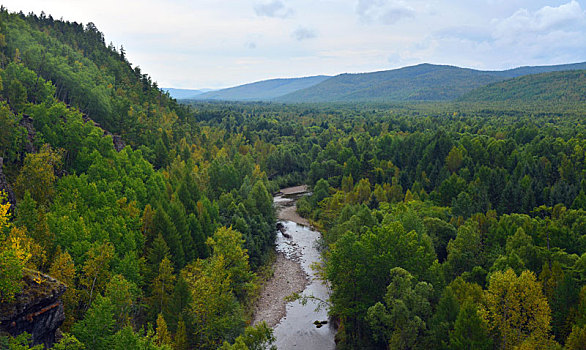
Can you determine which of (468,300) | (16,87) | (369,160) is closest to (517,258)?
(468,300)

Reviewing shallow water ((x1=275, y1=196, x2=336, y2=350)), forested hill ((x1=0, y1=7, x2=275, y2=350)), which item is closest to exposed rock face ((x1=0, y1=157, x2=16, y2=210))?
forested hill ((x1=0, y1=7, x2=275, y2=350))

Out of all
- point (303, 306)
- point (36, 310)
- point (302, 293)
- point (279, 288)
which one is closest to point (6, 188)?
point (36, 310)

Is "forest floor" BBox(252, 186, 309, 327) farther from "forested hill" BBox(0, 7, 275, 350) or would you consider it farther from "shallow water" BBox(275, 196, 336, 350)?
"forested hill" BBox(0, 7, 275, 350)

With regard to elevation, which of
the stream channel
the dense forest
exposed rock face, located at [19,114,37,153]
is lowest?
the stream channel

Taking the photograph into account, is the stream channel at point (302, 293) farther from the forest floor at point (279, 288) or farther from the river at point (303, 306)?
the forest floor at point (279, 288)

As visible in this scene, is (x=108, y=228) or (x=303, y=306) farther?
(x=303, y=306)

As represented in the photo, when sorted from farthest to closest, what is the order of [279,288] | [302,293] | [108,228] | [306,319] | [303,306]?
[279,288], [302,293], [303,306], [306,319], [108,228]

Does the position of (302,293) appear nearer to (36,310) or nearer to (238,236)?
(238,236)
